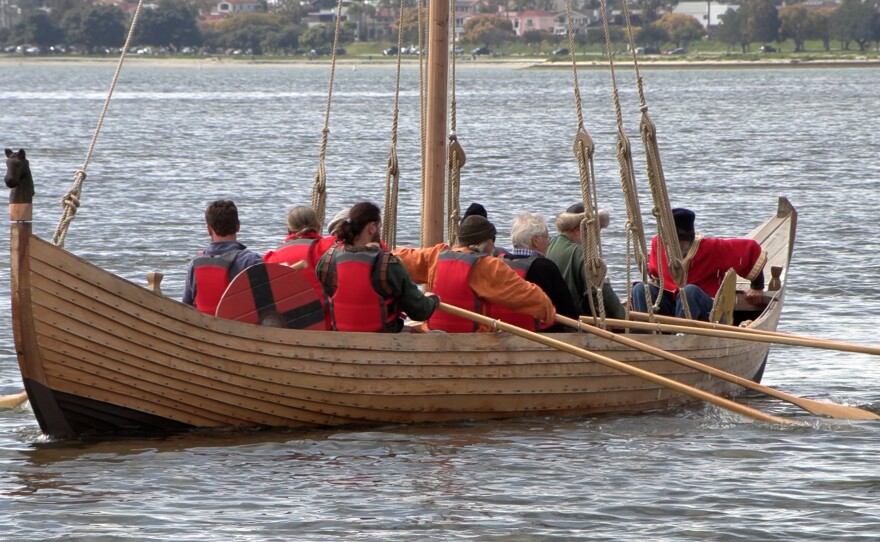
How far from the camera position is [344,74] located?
158 m

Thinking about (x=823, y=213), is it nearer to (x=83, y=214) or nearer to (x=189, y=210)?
(x=189, y=210)

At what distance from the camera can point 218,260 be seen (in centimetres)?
1016

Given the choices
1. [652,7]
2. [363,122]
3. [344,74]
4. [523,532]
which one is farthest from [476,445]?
[652,7]

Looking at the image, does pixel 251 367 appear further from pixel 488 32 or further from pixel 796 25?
pixel 488 32

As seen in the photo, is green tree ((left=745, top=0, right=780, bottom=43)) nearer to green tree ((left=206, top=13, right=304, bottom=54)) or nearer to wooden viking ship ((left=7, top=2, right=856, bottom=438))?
green tree ((left=206, top=13, right=304, bottom=54))

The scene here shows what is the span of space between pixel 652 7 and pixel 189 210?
172973 millimetres

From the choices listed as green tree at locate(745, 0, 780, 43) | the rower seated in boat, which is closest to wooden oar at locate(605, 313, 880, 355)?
the rower seated in boat

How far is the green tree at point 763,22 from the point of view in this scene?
16200 centimetres

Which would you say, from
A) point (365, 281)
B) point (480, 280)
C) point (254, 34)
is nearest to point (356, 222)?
point (365, 281)

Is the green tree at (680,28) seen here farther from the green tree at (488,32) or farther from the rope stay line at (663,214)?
the rope stay line at (663,214)

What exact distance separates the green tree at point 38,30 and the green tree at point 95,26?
18.5 feet

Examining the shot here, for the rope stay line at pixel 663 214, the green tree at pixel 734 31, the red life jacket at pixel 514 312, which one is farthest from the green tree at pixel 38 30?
the red life jacket at pixel 514 312

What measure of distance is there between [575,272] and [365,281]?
2.14m

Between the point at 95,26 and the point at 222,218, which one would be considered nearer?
the point at 222,218
